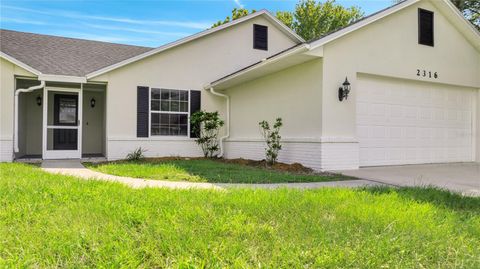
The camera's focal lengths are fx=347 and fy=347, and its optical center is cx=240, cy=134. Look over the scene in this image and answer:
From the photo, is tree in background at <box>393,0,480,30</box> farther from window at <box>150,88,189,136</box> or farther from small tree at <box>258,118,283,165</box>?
window at <box>150,88,189,136</box>

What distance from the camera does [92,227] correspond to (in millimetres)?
3258

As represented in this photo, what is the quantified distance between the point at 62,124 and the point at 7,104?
223 centimetres

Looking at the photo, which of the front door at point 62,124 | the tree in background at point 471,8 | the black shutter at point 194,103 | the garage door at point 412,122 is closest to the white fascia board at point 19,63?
the front door at point 62,124

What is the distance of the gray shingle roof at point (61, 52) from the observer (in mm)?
10864

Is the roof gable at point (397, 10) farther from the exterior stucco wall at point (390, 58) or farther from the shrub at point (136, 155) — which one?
the shrub at point (136, 155)

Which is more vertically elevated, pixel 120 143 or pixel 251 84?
pixel 251 84

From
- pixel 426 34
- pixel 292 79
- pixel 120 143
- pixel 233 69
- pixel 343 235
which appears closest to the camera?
pixel 343 235

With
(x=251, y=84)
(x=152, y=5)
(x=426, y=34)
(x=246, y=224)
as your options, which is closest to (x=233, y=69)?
(x=251, y=84)

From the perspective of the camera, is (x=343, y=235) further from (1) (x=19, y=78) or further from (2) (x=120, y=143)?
(1) (x=19, y=78)

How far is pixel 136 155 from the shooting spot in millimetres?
10984

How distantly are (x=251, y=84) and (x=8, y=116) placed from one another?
7.35 meters

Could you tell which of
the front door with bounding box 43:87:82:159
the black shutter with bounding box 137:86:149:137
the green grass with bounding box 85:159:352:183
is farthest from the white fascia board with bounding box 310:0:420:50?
the front door with bounding box 43:87:82:159

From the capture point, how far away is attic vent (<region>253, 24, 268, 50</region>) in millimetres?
13558

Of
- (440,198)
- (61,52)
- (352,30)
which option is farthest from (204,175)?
(61,52)
